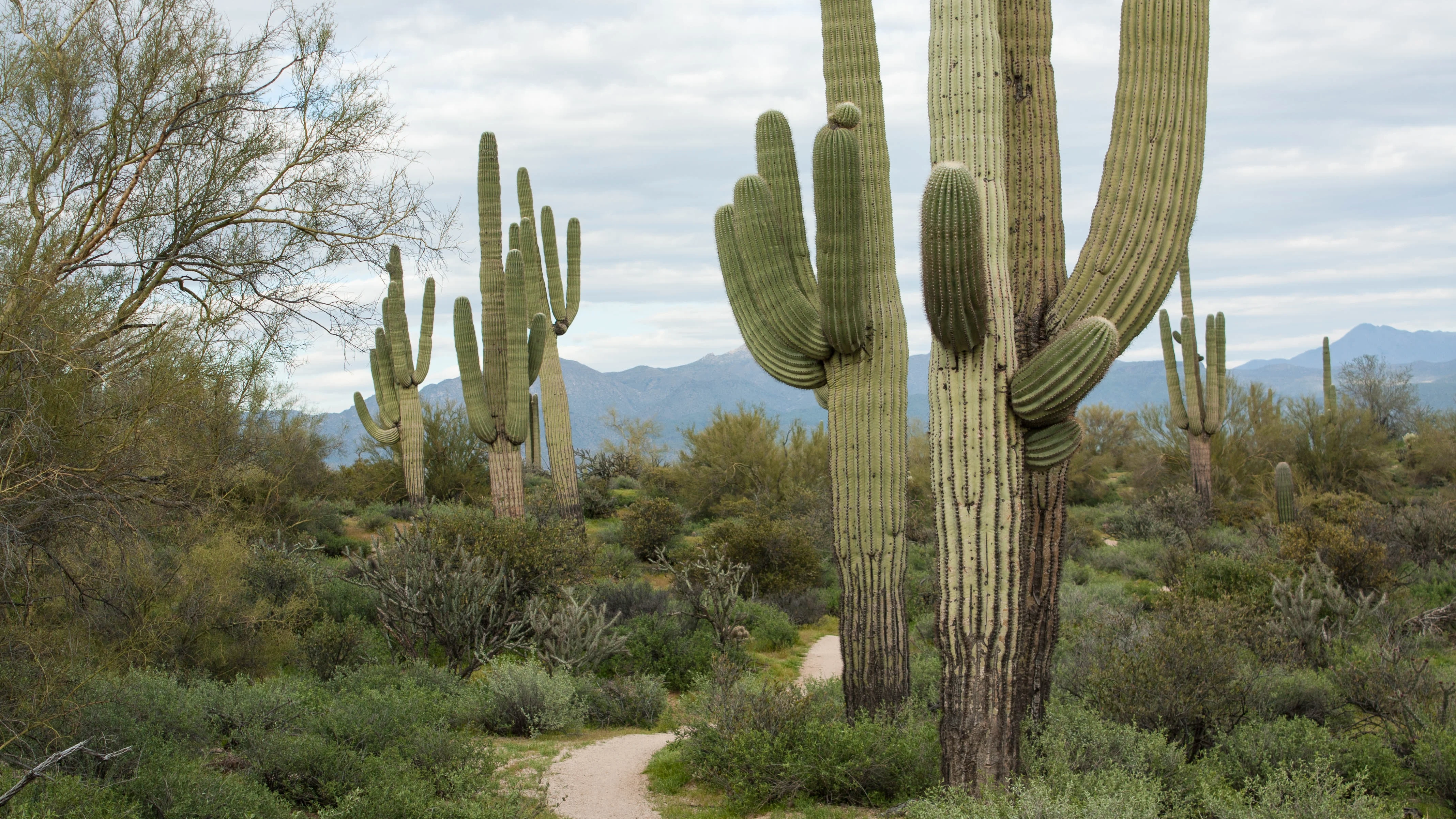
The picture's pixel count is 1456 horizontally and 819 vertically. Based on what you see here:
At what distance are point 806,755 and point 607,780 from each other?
5.02 feet

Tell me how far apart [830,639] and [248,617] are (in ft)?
24.3

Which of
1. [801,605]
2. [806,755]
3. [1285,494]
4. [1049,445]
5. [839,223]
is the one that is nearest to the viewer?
[1049,445]

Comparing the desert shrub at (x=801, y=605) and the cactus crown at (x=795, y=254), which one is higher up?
the cactus crown at (x=795, y=254)

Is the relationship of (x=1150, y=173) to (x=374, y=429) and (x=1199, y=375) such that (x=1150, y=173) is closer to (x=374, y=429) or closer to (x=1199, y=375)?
(x=1199, y=375)

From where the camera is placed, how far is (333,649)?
30.5ft

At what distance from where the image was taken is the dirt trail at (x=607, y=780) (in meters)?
6.35

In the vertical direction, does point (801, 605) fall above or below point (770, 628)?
below

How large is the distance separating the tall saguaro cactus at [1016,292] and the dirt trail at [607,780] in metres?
2.32

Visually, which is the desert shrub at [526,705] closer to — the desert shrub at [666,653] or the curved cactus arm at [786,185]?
the desert shrub at [666,653]

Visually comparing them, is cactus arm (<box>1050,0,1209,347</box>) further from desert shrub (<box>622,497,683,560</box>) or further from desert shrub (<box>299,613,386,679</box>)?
desert shrub (<box>622,497,683,560</box>)

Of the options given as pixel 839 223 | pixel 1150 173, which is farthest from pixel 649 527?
pixel 1150 173

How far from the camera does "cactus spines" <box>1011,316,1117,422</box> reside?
16.5 ft

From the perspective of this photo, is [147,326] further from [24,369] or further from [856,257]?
[856,257]

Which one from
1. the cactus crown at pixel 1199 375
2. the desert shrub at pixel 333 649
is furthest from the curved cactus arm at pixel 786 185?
the cactus crown at pixel 1199 375
